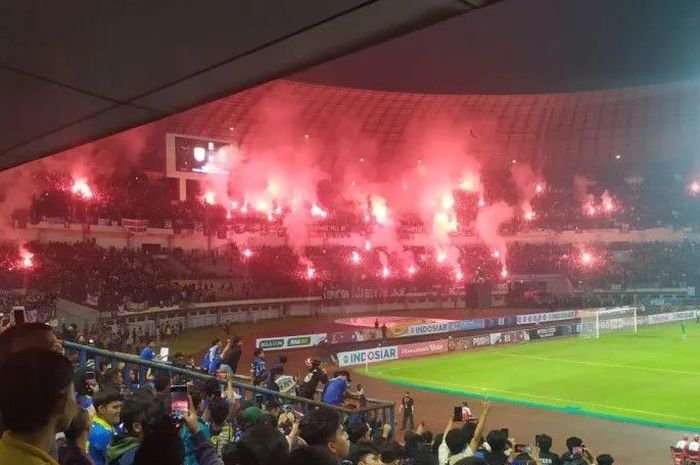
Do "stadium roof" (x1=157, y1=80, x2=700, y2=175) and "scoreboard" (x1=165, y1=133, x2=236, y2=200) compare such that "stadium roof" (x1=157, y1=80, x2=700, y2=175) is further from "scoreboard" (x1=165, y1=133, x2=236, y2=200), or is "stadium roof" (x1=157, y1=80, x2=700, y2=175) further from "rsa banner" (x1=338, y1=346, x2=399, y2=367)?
"rsa banner" (x1=338, y1=346, x2=399, y2=367)

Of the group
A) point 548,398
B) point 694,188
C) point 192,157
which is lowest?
point 548,398

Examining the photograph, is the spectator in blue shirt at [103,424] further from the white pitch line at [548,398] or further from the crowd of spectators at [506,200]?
the crowd of spectators at [506,200]

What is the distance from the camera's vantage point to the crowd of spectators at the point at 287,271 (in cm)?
3222

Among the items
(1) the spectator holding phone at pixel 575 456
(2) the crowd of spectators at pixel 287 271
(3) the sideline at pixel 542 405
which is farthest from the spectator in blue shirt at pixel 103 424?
(2) the crowd of spectators at pixel 287 271

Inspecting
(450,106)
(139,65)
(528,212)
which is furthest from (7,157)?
(528,212)

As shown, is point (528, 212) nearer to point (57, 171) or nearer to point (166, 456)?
point (57, 171)

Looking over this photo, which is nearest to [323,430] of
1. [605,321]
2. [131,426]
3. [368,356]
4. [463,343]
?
[131,426]

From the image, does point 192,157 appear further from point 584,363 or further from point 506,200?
point 506,200

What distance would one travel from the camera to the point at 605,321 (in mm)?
39562

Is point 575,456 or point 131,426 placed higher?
point 131,426

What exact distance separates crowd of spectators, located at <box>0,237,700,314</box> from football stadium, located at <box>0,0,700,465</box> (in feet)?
0.65

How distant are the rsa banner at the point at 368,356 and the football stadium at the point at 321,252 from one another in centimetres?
10

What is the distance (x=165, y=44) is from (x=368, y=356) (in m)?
26.6

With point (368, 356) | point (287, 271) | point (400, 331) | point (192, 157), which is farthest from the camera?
point (287, 271)
